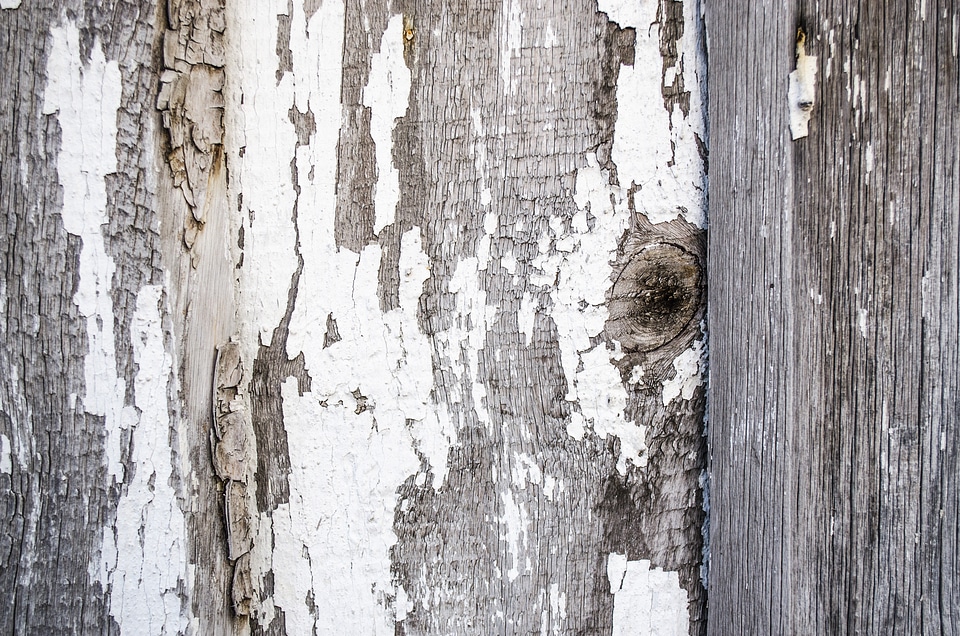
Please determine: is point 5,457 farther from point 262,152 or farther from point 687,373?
point 687,373

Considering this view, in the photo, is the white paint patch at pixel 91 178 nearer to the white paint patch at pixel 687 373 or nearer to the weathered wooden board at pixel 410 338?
the weathered wooden board at pixel 410 338

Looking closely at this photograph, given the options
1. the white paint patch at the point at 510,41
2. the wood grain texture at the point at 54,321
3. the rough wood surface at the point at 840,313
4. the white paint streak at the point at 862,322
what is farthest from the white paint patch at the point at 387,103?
the white paint streak at the point at 862,322

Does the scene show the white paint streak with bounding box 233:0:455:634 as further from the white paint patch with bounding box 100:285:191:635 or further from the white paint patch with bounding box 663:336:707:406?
the white paint patch with bounding box 663:336:707:406

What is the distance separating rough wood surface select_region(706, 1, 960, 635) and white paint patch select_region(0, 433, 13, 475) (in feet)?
2.74

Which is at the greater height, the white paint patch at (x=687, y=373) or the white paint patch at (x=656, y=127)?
the white paint patch at (x=656, y=127)

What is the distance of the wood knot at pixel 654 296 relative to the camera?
691mm

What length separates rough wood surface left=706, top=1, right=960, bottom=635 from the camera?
543 millimetres

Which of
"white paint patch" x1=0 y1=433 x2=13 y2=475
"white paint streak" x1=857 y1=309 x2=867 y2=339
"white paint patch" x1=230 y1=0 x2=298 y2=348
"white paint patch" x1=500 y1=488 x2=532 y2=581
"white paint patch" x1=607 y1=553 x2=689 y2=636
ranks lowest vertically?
"white paint patch" x1=607 y1=553 x2=689 y2=636

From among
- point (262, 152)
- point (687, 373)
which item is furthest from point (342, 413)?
point (687, 373)

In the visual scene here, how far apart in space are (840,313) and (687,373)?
0.19 metres

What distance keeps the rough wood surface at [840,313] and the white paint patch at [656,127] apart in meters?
0.03

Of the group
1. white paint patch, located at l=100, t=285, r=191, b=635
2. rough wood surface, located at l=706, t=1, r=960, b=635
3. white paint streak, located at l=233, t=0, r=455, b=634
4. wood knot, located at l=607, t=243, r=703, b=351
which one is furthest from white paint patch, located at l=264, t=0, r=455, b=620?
rough wood surface, located at l=706, t=1, r=960, b=635

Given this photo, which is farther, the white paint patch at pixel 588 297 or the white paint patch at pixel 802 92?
the white paint patch at pixel 588 297

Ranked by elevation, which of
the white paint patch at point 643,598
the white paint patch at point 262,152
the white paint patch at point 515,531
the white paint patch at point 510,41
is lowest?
the white paint patch at point 643,598
